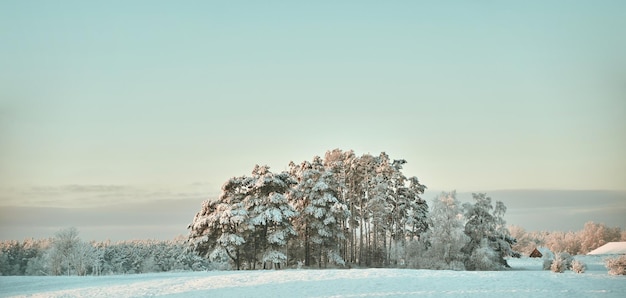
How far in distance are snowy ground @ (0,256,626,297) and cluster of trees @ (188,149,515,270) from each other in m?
12.7

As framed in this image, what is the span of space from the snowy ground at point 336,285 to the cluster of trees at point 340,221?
1265 cm

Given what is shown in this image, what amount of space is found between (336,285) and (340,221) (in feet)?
89.7

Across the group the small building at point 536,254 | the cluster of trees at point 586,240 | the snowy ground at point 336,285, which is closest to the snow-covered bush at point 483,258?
the snowy ground at point 336,285

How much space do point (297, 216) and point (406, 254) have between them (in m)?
14.2

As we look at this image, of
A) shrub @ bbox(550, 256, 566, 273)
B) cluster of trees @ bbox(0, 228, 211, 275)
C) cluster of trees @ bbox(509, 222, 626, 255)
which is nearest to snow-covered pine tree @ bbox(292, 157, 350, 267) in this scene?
shrub @ bbox(550, 256, 566, 273)

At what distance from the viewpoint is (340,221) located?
2384 inches

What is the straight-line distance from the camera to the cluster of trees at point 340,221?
2019 inches

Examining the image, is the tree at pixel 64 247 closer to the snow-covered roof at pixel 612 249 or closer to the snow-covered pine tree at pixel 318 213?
the snow-covered pine tree at pixel 318 213

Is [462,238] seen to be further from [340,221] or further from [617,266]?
[617,266]

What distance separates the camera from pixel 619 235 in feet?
411

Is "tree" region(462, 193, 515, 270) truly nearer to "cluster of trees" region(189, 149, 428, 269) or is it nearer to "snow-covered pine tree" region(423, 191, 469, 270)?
"snow-covered pine tree" region(423, 191, 469, 270)

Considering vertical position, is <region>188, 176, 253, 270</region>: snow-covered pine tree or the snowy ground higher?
<region>188, 176, 253, 270</region>: snow-covered pine tree

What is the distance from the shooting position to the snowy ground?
3088cm

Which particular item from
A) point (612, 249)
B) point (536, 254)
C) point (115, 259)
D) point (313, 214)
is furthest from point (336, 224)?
point (115, 259)
